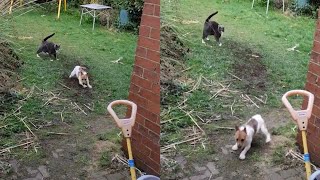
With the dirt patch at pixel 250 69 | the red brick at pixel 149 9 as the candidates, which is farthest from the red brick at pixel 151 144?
the dirt patch at pixel 250 69

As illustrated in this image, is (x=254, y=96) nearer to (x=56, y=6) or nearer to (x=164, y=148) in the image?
(x=164, y=148)

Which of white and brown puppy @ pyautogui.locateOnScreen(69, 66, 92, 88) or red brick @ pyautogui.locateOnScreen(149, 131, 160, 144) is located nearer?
red brick @ pyautogui.locateOnScreen(149, 131, 160, 144)

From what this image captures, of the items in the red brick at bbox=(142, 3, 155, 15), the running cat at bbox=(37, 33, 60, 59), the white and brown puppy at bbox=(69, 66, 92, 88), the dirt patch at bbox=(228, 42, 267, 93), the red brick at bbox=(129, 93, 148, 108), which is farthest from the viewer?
the running cat at bbox=(37, 33, 60, 59)

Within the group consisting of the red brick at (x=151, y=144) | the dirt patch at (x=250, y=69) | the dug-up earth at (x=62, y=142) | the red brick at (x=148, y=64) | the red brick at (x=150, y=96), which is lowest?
the dug-up earth at (x=62, y=142)

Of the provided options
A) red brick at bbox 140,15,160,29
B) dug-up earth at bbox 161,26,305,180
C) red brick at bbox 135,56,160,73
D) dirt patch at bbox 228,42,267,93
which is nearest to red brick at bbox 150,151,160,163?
dug-up earth at bbox 161,26,305,180

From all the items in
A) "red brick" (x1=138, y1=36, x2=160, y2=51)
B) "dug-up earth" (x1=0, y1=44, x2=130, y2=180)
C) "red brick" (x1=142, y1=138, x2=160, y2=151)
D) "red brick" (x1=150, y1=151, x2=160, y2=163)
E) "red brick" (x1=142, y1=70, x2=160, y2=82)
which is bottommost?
"dug-up earth" (x1=0, y1=44, x2=130, y2=180)

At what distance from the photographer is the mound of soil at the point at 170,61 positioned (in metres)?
3.55

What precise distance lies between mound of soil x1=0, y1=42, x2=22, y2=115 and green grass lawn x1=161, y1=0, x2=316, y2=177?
58.1 inches

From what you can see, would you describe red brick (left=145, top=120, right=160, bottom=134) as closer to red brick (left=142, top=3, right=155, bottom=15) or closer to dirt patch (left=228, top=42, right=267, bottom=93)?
red brick (left=142, top=3, right=155, bottom=15)

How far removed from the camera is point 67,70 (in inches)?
184

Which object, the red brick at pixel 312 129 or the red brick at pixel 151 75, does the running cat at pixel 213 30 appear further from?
the red brick at pixel 151 75

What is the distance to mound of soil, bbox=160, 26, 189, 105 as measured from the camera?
3.55 m

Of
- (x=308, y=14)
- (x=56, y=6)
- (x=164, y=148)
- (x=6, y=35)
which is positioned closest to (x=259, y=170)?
(x=164, y=148)

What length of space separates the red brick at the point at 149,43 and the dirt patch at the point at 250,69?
4.41ft
